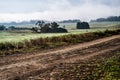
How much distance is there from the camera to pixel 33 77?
1232 cm

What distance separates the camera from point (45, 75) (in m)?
12.7

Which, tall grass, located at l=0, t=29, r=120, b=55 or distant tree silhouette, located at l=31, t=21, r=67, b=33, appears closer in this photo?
tall grass, located at l=0, t=29, r=120, b=55

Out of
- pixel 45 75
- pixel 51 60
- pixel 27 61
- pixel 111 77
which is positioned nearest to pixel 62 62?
pixel 51 60

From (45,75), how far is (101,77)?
2705 millimetres

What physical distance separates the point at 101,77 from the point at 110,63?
3.39 meters

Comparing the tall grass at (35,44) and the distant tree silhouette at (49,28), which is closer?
the tall grass at (35,44)

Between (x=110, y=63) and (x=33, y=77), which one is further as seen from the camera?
(x=110, y=63)

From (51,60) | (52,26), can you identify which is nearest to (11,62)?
(51,60)

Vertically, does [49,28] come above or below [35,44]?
below

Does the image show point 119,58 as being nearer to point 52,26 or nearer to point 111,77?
point 111,77

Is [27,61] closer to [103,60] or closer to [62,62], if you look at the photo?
[62,62]

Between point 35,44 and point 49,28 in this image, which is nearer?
point 35,44

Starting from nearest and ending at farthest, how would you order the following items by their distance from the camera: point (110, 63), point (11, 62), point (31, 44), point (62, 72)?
point (62, 72)
point (110, 63)
point (11, 62)
point (31, 44)

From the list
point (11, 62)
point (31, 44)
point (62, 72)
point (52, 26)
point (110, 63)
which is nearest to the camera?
point (62, 72)
